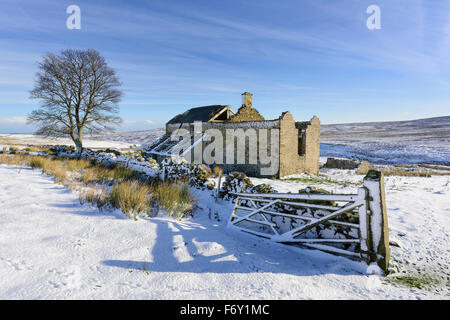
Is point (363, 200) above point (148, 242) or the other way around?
above

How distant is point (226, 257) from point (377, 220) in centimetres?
273

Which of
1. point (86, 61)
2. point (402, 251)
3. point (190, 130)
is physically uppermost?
point (86, 61)

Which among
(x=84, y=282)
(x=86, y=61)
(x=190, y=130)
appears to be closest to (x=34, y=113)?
(x=86, y=61)

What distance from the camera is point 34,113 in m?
19.0

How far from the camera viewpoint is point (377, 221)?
154 inches

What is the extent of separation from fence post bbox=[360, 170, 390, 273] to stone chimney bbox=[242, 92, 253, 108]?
1695cm

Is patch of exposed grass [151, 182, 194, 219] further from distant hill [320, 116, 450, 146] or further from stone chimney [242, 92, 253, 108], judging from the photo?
distant hill [320, 116, 450, 146]

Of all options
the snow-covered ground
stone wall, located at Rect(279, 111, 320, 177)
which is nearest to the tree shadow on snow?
the snow-covered ground

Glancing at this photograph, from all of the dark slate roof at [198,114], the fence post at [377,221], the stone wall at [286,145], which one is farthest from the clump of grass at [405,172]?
the fence post at [377,221]

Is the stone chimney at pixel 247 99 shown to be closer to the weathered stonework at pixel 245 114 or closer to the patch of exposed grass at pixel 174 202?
the weathered stonework at pixel 245 114

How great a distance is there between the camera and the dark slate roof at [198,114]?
832 inches

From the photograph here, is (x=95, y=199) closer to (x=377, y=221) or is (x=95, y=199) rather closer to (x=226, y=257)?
(x=226, y=257)

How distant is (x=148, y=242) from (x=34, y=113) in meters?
21.2
